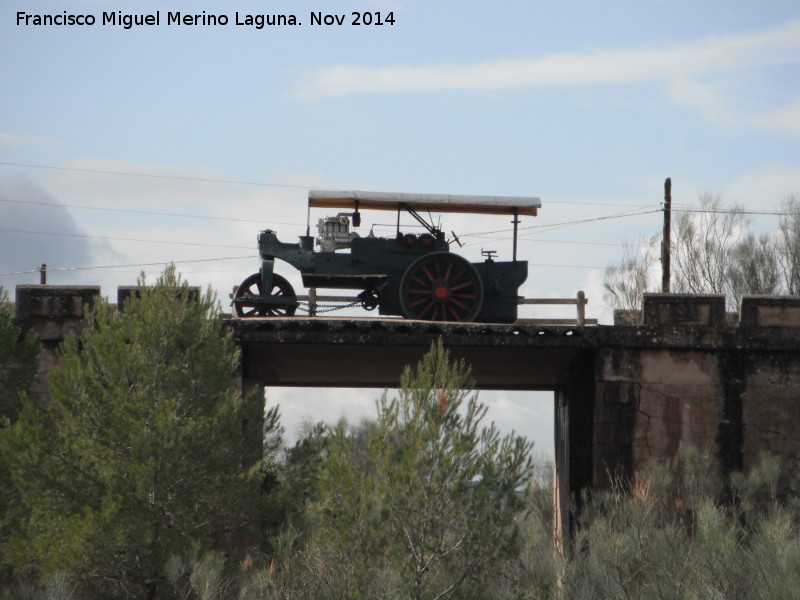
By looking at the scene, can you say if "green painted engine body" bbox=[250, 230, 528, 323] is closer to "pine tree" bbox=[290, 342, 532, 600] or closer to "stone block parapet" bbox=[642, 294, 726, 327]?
"stone block parapet" bbox=[642, 294, 726, 327]

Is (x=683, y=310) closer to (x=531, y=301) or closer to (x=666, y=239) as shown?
(x=531, y=301)

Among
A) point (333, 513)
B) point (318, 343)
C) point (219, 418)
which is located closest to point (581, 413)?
→ point (318, 343)

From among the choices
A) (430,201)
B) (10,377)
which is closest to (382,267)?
(430,201)

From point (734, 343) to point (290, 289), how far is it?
247 inches

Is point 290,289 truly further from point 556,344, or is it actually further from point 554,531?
point 554,531

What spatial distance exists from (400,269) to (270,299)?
6.31 feet

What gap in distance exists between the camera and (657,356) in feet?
49.7

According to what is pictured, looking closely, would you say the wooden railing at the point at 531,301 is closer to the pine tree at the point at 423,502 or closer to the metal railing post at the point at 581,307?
the metal railing post at the point at 581,307

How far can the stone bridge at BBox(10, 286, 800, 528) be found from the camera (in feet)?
49.0

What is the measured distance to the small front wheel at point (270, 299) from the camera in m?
16.0

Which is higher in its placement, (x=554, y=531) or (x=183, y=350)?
(x=183, y=350)

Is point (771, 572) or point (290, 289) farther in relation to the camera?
point (290, 289)

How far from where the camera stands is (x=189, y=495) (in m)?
12.1

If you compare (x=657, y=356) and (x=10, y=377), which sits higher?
(x=657, y=356)
